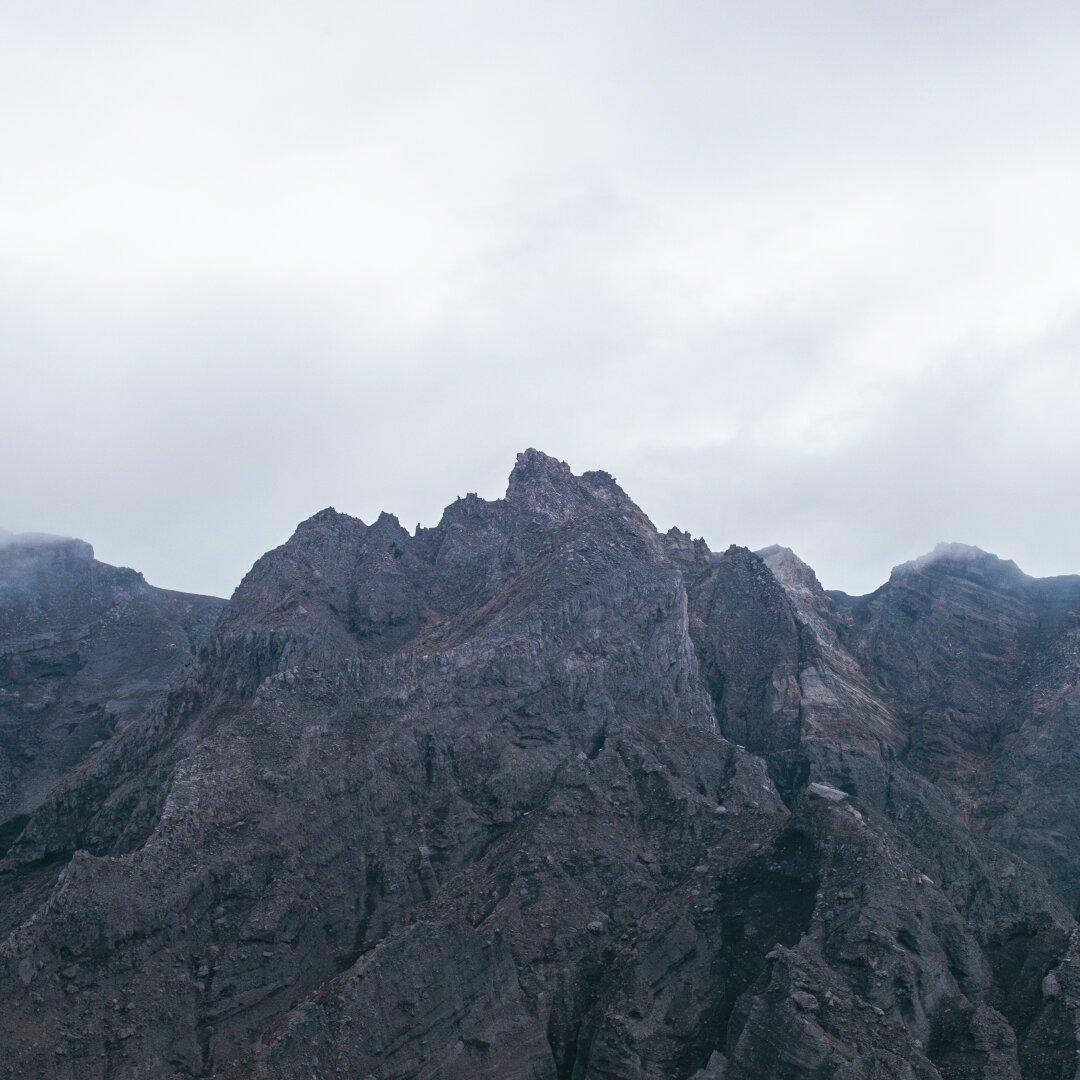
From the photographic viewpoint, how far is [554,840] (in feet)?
257

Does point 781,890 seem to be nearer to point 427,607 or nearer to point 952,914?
point 952,914

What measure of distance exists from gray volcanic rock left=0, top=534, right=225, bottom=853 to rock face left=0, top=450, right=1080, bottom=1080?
15961 millimetres

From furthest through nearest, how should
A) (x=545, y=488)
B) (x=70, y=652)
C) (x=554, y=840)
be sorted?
1. (x=70, y=652)
2. (x=545, y=488)
3. (x=554, y=840)

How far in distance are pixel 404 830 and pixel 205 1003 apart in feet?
54.2

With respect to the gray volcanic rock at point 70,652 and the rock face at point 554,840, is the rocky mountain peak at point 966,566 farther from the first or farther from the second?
the gray volcanic rock at point 70,652

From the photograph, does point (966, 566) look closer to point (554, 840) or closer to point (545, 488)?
point (545, 488)

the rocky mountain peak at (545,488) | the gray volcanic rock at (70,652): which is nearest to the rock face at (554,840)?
the rocky mountain peak at (545,488)

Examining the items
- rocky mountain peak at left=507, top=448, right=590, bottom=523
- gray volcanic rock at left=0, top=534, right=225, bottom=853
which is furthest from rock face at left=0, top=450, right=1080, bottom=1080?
gray volcanic rock at left=0, top=534, right=225, bottom=853

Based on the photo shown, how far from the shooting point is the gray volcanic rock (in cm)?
11431

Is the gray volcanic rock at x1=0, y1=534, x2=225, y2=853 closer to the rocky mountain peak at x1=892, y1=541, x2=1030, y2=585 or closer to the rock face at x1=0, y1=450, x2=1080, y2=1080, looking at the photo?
the rock face at x1=0, y1=450, x2=1080, y2=1080

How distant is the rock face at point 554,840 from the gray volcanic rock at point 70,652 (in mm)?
15961

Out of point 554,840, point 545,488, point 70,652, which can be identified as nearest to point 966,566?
point 545,488

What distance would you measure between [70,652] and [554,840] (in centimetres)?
7145

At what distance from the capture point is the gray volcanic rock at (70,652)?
11431 centimetres
